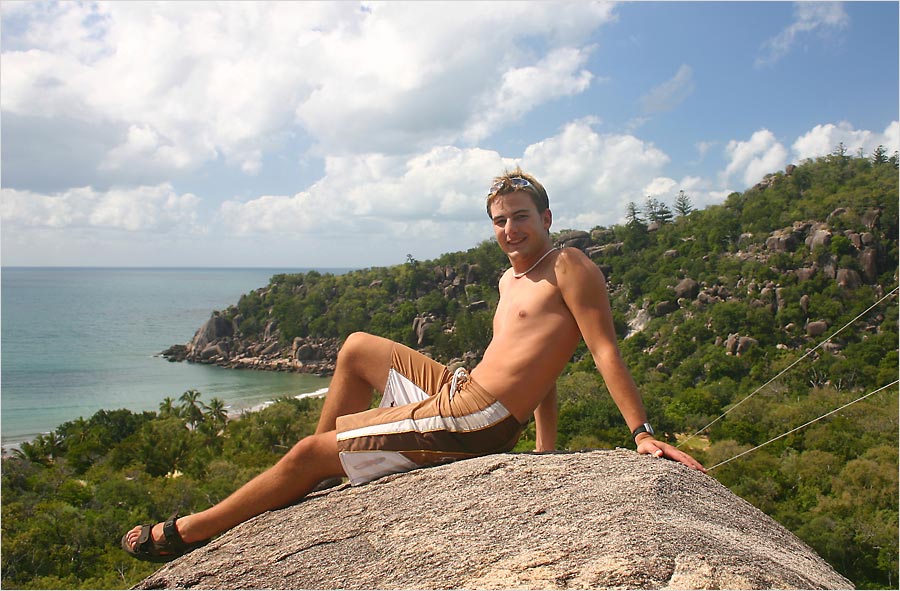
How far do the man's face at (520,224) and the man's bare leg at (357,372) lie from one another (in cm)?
92

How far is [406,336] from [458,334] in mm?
8687

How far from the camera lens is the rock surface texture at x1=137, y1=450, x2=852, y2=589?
2.45 metres

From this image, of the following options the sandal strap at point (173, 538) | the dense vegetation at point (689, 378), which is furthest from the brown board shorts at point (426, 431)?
the dense vegetation at point (689, 378)

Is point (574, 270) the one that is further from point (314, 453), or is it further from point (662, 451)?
point (314, 453)

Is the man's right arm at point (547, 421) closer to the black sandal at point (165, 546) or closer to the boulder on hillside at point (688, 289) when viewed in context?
the black sandal at point (165, 546)

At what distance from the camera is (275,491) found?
349 centimetres

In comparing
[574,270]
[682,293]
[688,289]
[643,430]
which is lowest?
[682,293]

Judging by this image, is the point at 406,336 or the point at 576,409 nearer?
the point at 576,409

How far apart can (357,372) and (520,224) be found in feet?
4.23

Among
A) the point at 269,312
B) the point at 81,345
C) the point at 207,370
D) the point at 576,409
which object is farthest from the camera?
the point at 81,345

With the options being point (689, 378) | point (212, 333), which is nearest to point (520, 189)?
point (689, 378)

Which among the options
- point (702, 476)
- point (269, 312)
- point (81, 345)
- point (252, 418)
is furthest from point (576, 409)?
point (81, 345)

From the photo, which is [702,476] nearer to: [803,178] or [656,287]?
[656,287]

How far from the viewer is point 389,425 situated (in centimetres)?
344
